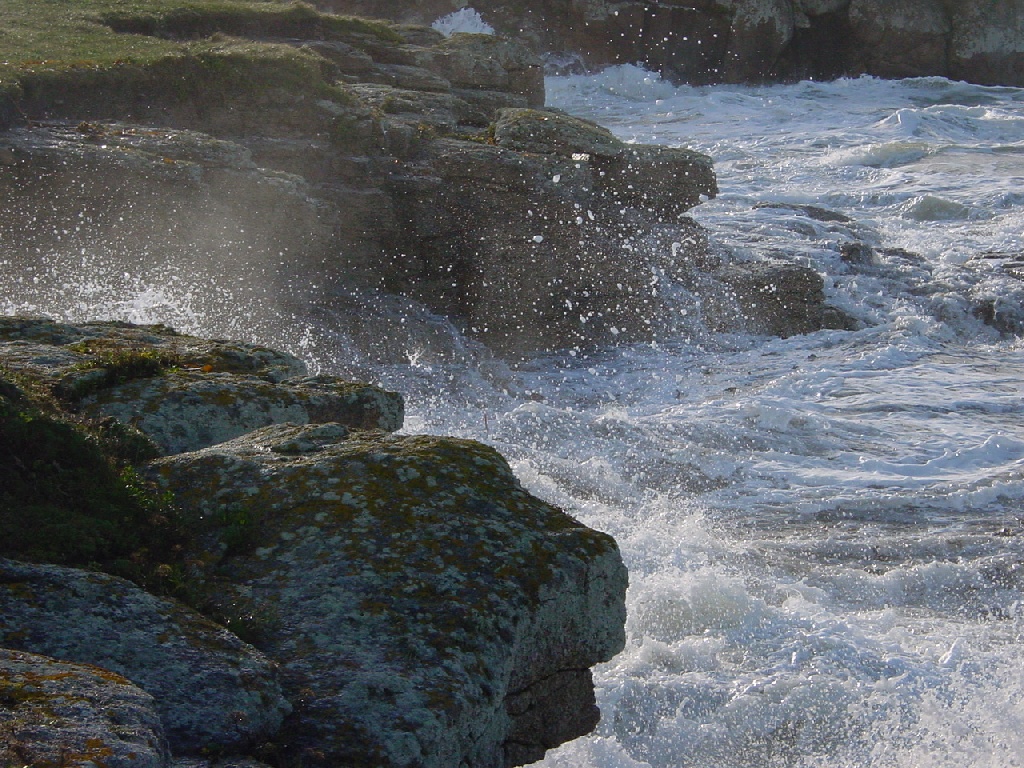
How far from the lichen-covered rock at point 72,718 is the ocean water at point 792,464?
2.70 m

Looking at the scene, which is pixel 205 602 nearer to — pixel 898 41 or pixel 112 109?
pixel 112 109

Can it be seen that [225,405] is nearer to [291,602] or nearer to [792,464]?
[291,602]

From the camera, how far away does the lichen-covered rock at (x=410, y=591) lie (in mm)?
3152

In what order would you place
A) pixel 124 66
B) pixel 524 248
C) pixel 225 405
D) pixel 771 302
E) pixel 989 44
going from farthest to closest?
pixel 989 44 < pixel 771 302 < pixel 524 248 < pixel 124 66 < pixel 225 405

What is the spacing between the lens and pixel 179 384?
4.82m

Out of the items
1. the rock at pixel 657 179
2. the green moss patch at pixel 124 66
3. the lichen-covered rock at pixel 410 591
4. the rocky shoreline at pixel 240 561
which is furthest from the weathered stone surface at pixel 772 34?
the lichen-covered rock at pixel 410 591

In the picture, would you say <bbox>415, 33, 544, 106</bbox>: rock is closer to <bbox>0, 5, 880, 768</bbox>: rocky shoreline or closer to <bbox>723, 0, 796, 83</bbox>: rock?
<bbox>0, 5, 880, 768</bbox>: rocky shoreline

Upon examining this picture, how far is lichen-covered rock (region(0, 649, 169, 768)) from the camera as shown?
7.72ft

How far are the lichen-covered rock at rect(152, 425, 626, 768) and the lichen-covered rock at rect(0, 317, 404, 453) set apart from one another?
1.50 feet

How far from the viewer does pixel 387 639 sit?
3.34 metres

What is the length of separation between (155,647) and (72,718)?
1.77 feet

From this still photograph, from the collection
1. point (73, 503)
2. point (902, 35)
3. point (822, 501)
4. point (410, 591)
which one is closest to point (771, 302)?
point (822, 501)

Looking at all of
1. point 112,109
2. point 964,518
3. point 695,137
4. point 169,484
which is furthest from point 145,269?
point 695,137

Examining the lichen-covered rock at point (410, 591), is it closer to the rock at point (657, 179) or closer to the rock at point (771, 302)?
the rock at point (771, 302)
